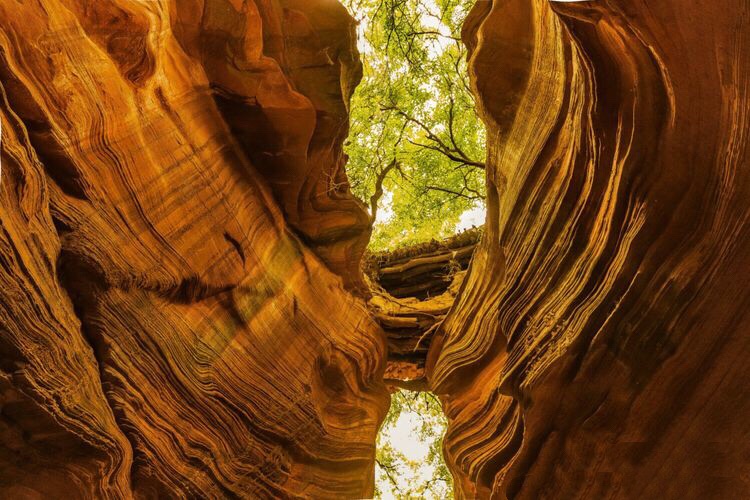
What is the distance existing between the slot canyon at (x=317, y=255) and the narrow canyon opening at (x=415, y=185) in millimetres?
1136

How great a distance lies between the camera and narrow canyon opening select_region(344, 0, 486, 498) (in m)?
6.44

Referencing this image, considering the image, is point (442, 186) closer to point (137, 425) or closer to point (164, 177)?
point (164, 177)

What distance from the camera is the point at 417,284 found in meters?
7.52

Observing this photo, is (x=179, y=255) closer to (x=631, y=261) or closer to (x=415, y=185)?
(x=631, y=261)

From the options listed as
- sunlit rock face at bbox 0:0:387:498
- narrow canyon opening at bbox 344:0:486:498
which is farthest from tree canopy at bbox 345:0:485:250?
sunlit rock face at bbox 0:0:387:498

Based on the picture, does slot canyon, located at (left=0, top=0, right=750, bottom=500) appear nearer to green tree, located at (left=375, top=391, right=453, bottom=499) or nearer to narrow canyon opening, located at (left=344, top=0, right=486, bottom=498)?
narrow canyon opening, located at (left=344, top=0, right=486, bottom=498)

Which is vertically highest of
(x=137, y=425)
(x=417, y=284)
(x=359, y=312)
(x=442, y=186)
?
(x=442, y=186)

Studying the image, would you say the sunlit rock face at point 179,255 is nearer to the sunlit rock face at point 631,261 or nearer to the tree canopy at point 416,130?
the tree canopy at point 416,130

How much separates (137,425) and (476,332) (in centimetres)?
307

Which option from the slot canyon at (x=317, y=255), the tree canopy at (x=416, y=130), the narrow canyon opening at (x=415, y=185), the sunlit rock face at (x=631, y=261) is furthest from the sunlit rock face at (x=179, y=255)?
the sunlit rock face at (x=631, y=261)

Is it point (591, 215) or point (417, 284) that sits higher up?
point (417, 284)

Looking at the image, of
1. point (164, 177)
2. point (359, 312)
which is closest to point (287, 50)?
point (164, 177)

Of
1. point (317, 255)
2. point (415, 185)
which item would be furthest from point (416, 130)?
point (317, 255)

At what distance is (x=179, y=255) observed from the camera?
152 inches
